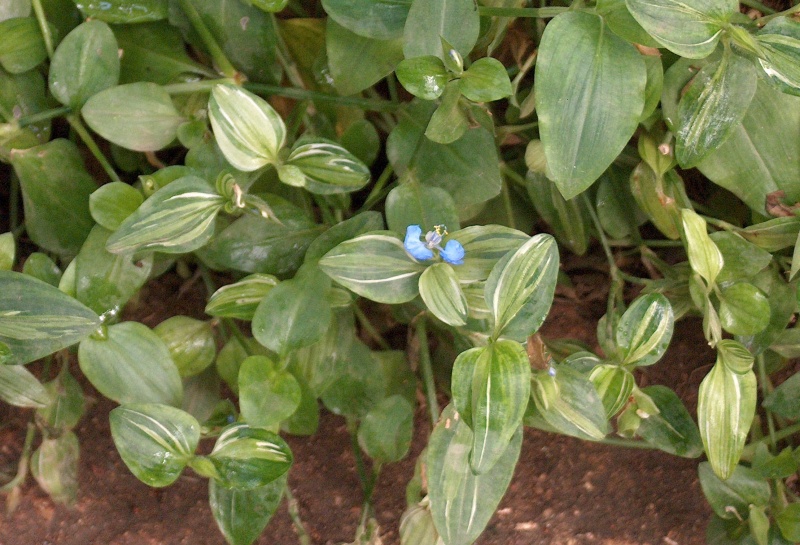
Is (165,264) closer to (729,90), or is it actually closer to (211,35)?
(211,35)

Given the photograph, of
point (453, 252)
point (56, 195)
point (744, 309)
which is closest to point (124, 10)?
point (56, 195)

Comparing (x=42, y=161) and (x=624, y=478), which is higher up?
(x=42, y=161)

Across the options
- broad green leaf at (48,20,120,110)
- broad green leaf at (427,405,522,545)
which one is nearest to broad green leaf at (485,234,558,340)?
broad green leaf at (427,405,522,545)

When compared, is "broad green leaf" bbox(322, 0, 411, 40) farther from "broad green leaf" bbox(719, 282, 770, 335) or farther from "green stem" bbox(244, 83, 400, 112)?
"broad green leaf" bbox(719, 282, 770, 335)

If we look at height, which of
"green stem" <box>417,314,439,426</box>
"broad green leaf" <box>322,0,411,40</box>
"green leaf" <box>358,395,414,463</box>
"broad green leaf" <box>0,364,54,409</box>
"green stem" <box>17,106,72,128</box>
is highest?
"broad green leaf" <box>322,0,411,40</box>

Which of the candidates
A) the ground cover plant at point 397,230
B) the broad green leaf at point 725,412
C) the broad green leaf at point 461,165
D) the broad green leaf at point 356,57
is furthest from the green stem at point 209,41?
the broad green leaf at point 725,412

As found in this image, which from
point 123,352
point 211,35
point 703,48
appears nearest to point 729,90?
point 703,48
